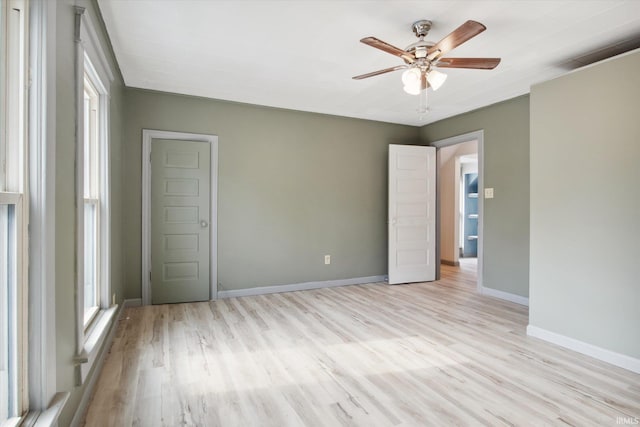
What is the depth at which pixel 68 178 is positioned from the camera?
169 centimetres

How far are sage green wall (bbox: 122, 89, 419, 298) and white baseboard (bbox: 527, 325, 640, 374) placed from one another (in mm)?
2527

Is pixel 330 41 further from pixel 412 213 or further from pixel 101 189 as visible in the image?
pixel 412 213

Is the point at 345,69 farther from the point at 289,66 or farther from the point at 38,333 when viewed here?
the point at 38,333

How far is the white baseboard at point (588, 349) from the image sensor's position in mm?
2449

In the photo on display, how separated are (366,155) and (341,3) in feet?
10.2

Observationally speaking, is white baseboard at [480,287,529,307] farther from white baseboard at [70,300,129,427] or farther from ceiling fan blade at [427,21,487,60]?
white baseboard at [70,300,129,427]

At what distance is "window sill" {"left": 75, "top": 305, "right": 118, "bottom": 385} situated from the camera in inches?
71.2

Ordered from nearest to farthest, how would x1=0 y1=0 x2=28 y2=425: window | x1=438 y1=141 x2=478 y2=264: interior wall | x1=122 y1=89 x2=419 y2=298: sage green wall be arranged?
x1=0 y1=0 x2=28 y2=425: window < x1=122 y1=89 x2=419 y2=298: sage green wall < x1=438 y1=141 x2=478 y2=264: interior wall

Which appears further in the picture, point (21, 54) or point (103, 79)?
point (103, 79)

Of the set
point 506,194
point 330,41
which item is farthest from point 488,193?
point 330,41

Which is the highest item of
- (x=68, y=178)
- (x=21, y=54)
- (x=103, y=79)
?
(x=103, y=79)

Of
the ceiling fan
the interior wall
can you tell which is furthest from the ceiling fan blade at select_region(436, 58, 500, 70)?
the interior wall

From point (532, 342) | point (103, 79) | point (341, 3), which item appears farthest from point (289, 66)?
point (532, 342)

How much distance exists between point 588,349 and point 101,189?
4.13m
